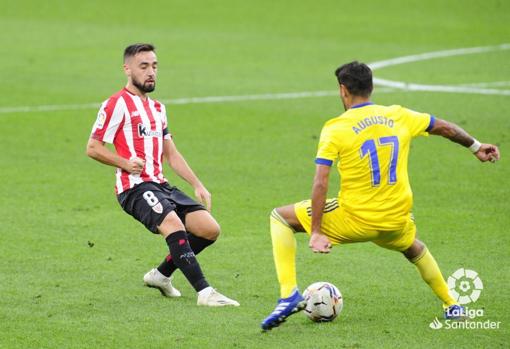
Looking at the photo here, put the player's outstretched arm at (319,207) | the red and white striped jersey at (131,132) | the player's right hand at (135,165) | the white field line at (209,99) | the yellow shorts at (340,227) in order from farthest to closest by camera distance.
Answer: the white field line at (209,99)
the red and white striped jersey at (131,132)
the player's right hand at (135,165)
the yellow shorts at (340,227)
the player's outstretched arm at (319,207)

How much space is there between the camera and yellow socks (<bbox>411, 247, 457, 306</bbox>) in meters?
8.69

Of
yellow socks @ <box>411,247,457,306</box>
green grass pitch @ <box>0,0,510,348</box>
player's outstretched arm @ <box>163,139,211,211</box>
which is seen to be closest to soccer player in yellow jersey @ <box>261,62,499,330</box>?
yellow socks @ <box>411,247,457,306</box>

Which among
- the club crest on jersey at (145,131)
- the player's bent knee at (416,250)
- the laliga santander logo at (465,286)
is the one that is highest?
the club crest on jersey at (145,131)

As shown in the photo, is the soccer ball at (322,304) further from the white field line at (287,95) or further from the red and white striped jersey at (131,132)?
the white field line at (287,95)

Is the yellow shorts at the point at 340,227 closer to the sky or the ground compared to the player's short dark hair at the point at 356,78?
closer to the ground

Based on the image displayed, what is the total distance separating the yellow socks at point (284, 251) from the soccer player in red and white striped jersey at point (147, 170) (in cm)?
106

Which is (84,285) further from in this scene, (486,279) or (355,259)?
(486,279)

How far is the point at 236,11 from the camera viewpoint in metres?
34.3

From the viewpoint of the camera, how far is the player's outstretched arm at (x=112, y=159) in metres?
9.30

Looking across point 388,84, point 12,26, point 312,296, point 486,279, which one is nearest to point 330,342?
point 312,296

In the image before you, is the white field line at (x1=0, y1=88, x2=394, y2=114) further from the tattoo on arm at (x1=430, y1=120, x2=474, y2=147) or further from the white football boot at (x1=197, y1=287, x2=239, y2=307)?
the tattoo on arm at (x1=430, y1=120, x2=474, y2=147)

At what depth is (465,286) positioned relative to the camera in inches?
375

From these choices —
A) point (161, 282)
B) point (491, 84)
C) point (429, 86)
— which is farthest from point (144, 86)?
point (491, 84)

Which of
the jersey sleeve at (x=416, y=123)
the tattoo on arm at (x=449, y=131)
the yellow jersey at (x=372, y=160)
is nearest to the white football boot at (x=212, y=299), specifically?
the yellow jersey at (x=372, y=160)
